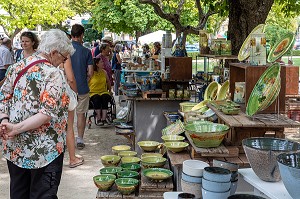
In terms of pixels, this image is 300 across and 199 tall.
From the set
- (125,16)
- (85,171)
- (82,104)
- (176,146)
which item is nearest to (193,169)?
(176,146)

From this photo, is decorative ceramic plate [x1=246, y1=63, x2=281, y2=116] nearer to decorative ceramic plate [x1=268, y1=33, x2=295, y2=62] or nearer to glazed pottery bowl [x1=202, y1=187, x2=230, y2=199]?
decorative ceramic plate [x1=268, y1=33, x2=295, y2=62]

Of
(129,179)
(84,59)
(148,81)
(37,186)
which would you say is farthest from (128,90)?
(37,186)

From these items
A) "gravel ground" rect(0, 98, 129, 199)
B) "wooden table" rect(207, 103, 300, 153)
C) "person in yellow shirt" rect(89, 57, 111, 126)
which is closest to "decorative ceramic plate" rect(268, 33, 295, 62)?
"wooden table" rect(207, 103, 300, 153)

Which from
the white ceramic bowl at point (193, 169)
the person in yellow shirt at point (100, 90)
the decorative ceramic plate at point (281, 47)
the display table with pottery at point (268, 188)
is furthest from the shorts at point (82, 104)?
the display table with pottery at point (268, 188)

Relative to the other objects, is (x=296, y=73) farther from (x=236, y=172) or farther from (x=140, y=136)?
(x=236, y=172)

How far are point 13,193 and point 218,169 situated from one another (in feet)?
5.47

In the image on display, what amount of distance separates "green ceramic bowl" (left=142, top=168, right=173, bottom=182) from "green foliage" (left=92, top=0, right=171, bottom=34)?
23983mm

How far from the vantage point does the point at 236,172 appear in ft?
9.93

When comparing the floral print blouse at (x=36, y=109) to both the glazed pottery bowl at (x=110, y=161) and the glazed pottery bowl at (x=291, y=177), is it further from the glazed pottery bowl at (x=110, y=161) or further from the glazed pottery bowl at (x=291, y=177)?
the glazed pottery bowl at (x=291, y=177)

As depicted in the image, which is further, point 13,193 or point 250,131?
point 250,131

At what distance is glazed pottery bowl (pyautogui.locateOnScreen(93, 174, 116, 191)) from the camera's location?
153 inches

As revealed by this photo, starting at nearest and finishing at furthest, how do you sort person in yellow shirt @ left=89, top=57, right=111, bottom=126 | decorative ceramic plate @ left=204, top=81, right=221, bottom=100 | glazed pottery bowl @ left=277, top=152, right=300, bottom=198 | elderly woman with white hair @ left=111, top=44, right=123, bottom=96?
glazed pottery bowl @ left=277, top=152, right=300, bottom=198 → decorative ceramic plate @ left=204, top=81, right=221, bottom=100 → person in yellow shirt @ left=89, top=57, right=111, bottom=126 → elderly woman with white hair @ left=111, top=44, right=123, bottom=96

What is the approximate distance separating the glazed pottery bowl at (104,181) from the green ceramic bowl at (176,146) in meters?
0.61

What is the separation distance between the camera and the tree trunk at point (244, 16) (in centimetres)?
711
